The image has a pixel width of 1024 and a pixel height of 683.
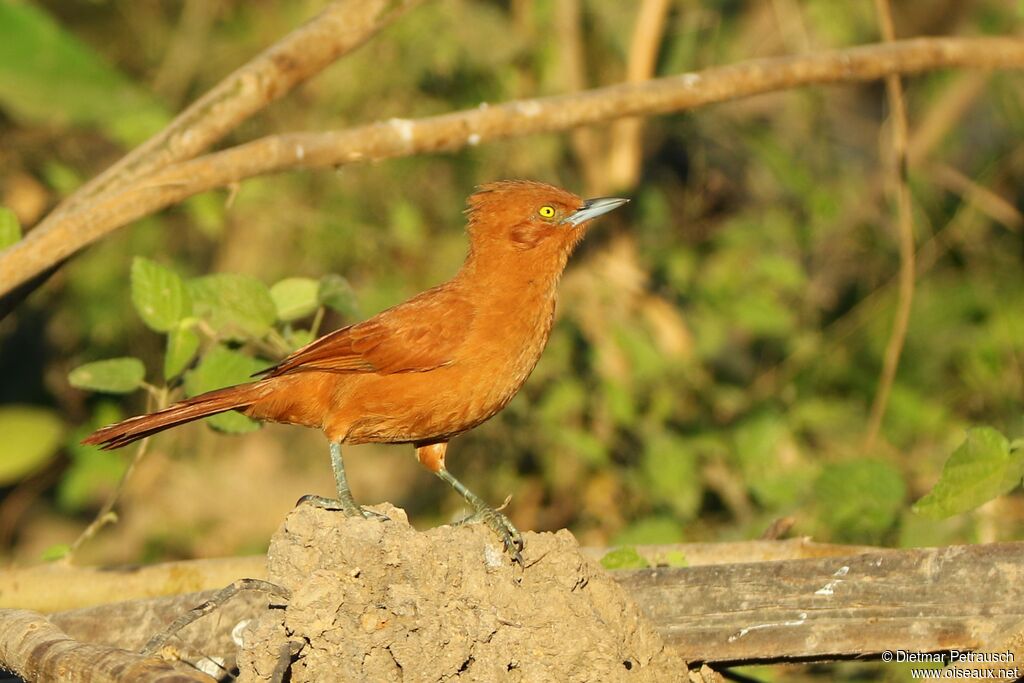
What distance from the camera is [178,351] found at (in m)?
4.96

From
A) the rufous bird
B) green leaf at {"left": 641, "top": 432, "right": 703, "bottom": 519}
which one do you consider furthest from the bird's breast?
green leaf at {"left": 641, "top": 432, "right": 703, "bottom": 519}

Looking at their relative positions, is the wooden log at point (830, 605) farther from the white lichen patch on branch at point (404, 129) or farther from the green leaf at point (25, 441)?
the green leaf at point (25, 441)

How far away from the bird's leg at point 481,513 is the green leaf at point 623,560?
0.34m

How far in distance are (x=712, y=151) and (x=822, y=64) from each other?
3.50 metres

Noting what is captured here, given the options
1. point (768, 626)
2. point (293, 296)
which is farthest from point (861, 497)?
point (293, 296)

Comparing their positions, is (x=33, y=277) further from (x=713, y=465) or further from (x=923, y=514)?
(x=713, y=465)

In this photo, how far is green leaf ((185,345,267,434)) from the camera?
16.2ft

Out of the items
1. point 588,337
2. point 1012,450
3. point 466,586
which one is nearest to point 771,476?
point 588,337

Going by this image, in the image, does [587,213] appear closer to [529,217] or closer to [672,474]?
[529,217]

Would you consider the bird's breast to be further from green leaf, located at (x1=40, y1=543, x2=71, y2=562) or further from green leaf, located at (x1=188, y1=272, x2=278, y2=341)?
green leaf, located at (x1=40, y1=543, x2=71, y2=562)

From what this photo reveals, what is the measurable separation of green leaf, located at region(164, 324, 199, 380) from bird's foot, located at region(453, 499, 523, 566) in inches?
57.6

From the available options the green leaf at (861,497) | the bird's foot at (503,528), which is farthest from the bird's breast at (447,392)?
the green leaf at (861,497)

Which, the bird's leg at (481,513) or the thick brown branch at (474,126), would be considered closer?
the bird's leg at (481,513)

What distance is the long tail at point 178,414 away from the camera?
14.1ft
